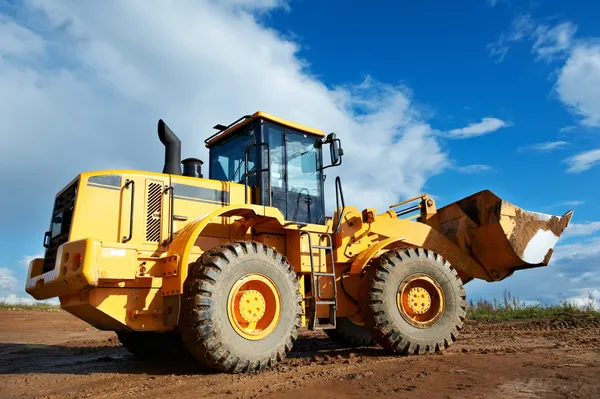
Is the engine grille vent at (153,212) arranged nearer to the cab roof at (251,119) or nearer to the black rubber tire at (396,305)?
the cab roof at (251,119)

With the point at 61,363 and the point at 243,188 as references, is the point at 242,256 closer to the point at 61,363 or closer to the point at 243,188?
the point at 243,188

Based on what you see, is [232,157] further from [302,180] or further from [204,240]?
[204,240]

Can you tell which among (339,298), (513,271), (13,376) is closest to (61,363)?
(13,376)

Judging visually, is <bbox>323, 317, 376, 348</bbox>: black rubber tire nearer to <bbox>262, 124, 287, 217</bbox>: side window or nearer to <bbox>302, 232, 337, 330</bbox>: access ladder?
<bbox>302, 232, 337, 330</bbox>: access ladder

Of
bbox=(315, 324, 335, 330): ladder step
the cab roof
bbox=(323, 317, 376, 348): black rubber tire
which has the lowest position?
bbox=(323, 317, 376, 348): black rubber tire

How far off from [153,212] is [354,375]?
135 inches

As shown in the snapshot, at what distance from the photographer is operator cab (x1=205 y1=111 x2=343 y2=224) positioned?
780cm

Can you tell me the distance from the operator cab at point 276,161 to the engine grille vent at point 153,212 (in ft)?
4.63

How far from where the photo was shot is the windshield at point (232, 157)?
8.00 m

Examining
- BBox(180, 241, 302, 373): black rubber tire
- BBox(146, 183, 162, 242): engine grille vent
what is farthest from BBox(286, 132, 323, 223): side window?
BBox(146, 183, 162, 242): engine grille vent

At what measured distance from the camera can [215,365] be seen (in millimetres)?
5734

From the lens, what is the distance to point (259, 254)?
6426 millimetres

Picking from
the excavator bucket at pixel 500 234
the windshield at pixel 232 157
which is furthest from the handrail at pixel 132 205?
the excavator bucket at pixel 500 234

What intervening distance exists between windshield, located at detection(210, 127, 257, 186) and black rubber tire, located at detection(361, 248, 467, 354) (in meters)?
2.49
